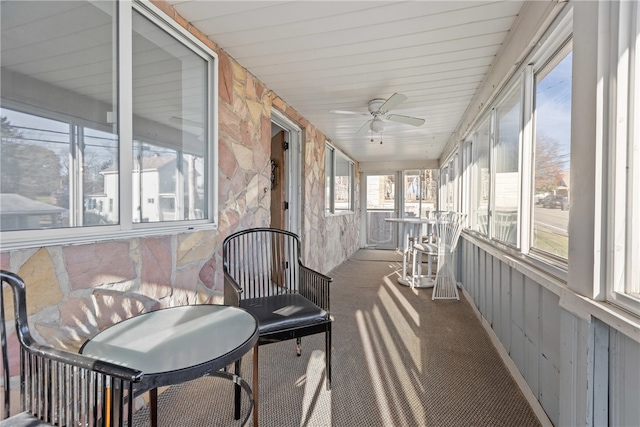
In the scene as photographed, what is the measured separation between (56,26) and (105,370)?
1447mm

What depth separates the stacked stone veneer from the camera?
1.19 meters

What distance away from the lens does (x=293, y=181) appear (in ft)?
12.6

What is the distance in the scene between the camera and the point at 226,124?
7.50 ft

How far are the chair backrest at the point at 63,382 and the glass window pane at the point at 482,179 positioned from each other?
2983 mm

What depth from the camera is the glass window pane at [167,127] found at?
1.63 metres

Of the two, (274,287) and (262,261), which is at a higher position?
(262,261)

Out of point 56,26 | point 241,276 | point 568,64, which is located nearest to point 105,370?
point 241,276

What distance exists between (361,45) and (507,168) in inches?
56.6

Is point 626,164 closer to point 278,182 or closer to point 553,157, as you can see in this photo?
point 553,157

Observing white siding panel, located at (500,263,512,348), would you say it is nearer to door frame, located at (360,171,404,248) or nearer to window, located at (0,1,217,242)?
window, located at (0,1,217,242)

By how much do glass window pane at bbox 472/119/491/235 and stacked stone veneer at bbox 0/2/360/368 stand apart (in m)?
2.17

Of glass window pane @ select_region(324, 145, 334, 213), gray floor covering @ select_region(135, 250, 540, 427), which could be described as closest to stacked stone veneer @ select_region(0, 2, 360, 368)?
gray floor covering @ select_region(135, 250, 540, 427)

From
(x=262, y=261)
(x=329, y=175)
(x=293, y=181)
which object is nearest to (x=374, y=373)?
(x=262, y=261)

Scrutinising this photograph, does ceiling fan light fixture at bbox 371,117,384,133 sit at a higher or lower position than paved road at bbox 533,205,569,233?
higher
